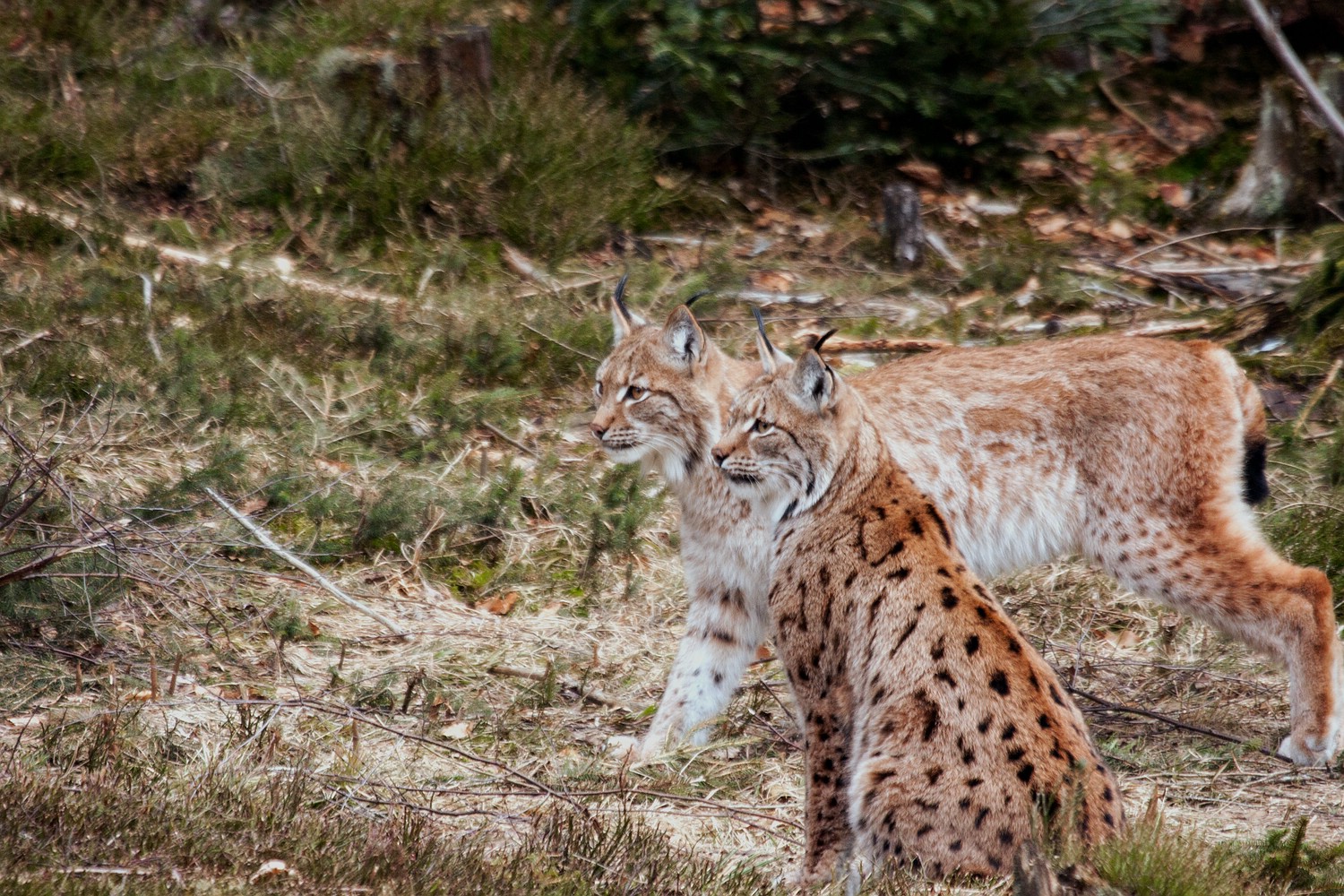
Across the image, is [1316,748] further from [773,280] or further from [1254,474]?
[773,280]

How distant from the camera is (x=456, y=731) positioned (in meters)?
4.91

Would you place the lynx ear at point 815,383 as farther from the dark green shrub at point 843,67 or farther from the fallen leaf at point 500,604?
the dark green shrub at point 843,67

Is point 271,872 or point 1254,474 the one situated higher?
point 1254,474

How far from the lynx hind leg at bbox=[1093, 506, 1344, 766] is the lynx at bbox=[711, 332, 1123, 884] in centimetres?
129

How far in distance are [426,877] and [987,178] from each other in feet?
27.6

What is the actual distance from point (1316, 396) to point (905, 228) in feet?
10.7

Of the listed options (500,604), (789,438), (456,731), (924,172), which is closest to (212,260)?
(500,604)

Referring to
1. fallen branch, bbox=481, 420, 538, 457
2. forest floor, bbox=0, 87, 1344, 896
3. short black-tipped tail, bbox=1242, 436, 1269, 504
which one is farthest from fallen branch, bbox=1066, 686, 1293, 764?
fallen branch, bbox=481, 420, 538, 457

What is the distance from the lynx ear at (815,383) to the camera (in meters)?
4.51

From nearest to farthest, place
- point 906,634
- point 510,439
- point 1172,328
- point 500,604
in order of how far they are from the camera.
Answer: point 906,634 → point 500,604 → point 510,439 → point 1172,328

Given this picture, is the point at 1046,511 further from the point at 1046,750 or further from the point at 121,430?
the point at 121,430

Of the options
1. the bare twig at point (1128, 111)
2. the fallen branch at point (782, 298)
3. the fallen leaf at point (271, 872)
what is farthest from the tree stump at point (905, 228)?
the fallen leaf at point (271, 872)

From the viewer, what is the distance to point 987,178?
35.1 feet

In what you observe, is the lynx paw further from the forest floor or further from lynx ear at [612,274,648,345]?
lynx ear at [612,274,648,345]
